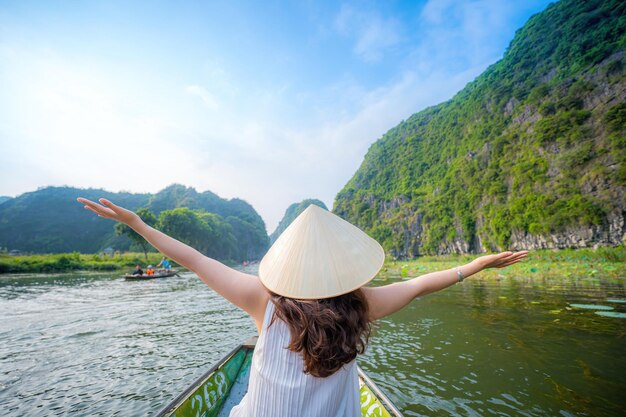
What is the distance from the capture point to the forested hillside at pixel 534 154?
29.7 meters

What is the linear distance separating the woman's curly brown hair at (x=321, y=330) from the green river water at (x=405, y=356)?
151 inches

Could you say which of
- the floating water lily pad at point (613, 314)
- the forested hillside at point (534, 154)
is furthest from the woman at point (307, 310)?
the forested hillside at point (534, 154)

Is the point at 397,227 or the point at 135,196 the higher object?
the point at 135,196

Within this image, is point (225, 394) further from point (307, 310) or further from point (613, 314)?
point (613, 314)

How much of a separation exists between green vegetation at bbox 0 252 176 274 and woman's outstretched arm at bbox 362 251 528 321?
37.6m

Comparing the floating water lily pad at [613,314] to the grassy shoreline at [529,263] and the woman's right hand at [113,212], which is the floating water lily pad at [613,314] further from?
the woman's right hand at [113,212]

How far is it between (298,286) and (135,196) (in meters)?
124

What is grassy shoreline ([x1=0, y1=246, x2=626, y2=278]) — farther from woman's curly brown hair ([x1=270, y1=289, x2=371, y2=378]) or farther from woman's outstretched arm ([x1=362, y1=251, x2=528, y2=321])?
woman's curly brown hair ([x1=270, y1=289, x2=371, y2=378])

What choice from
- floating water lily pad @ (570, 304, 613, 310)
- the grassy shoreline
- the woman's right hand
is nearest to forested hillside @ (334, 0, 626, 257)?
the grassy shoreline

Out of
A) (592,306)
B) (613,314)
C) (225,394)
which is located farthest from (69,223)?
(613,314)

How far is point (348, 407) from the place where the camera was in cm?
132

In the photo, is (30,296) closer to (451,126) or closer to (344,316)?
(344,316)

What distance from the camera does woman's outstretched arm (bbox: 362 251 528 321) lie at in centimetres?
141

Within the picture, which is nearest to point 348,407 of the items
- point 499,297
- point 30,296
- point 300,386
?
point 300,386
